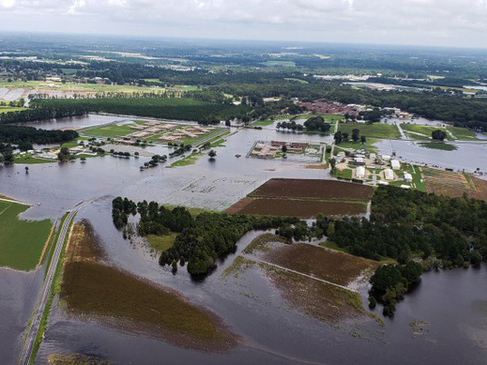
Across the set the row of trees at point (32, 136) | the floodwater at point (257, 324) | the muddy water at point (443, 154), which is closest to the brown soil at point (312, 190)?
the floodwater at point (257, 324)

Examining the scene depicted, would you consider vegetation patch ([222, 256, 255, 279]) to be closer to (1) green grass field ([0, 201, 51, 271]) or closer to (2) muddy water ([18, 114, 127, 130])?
(1) green grass field ([0, 201, 51, 271])

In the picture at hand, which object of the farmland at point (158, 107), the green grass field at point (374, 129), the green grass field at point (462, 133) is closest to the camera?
the green grass field at point (374, 129)

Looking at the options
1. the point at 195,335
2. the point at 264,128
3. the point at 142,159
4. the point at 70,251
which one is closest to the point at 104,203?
the point at 70,251

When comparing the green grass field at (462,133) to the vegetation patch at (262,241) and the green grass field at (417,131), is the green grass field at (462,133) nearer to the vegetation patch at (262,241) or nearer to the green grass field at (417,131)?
the green grass field at (417,131)

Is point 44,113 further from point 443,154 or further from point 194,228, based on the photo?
point 443,154

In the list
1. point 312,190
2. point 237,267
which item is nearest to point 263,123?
point 312,190

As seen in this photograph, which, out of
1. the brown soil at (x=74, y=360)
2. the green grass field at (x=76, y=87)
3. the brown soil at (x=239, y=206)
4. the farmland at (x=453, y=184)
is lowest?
the brown soil at (x=74, y=360)
